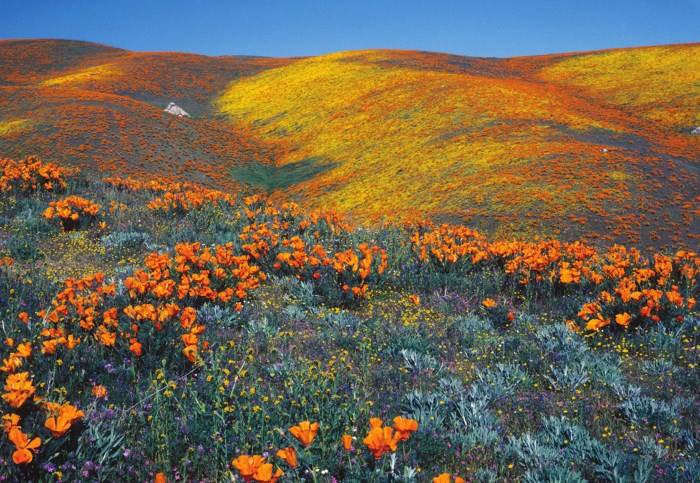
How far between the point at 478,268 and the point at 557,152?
58.4 feet

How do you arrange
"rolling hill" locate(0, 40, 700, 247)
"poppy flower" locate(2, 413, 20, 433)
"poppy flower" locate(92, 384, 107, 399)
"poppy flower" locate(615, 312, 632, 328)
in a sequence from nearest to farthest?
"poppy flower" locate(2, 413, 20, 433), "poppy flower" locate(92, 384, 107, 399), "poppy flower" locate(615, 312, 632, 328), "rolling hill" locate(0, 40, 700, 247)

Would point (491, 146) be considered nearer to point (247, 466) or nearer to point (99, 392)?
point (99, 392)

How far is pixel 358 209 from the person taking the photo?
22391mm

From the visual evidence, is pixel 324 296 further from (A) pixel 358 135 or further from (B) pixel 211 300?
(A) pixel 358 135

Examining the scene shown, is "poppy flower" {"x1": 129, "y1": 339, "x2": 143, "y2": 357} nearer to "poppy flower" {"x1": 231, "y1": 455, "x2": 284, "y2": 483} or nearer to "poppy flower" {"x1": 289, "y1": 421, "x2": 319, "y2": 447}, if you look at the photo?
"poppy flower" {"x1": 289, "y1": 421, "x2": 319, "y2": 447}

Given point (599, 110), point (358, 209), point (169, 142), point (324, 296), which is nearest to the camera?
point (324, 296)

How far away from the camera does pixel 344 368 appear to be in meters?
4.25

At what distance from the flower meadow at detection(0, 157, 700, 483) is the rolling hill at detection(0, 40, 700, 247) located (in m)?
11.8

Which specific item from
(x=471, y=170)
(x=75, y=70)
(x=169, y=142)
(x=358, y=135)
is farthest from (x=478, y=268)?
(x=75, y=70)

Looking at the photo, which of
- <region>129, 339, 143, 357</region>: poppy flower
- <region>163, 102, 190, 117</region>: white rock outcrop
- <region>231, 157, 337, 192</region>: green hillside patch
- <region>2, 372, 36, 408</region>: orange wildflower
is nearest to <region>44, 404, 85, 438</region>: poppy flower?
<region>2, 372, 36, 408</region>: orange wildflower

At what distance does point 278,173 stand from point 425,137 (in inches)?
383

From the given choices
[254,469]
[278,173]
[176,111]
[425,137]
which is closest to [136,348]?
[254,469]

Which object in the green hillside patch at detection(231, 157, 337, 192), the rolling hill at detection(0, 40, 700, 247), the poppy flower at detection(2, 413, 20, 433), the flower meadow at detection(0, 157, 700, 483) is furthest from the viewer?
the green hillside patch at detection(231, 157, 337, 192)

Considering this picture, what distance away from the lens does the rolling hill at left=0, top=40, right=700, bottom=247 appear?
64.0ft
